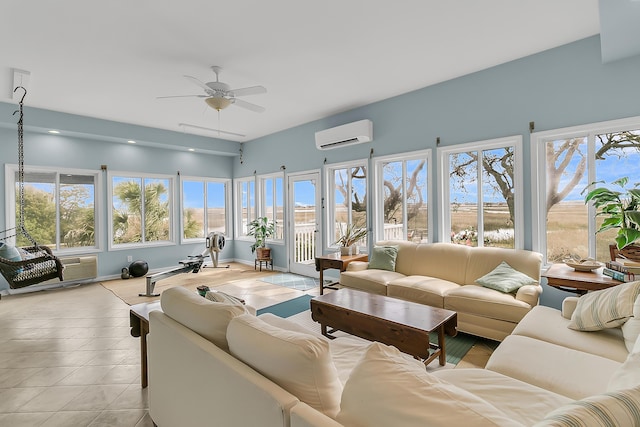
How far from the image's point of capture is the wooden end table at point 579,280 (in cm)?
244

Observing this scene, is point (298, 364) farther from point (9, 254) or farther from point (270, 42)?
point (9, 254)

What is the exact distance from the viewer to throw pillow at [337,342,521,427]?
743 mm

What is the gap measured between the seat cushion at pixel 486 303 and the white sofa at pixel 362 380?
20.4 inches

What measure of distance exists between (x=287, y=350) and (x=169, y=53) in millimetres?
3340

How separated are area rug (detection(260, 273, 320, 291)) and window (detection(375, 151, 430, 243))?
4.80 ft

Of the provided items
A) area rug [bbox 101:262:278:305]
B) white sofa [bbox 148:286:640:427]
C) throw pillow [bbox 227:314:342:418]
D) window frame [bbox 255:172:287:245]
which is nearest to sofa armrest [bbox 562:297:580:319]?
white sofa [bbox 148:286:640:427]

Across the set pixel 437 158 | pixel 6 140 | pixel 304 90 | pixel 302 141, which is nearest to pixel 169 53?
pixel 304 90

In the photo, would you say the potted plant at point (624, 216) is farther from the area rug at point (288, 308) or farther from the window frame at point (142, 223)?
the window frame at point (142, 223)

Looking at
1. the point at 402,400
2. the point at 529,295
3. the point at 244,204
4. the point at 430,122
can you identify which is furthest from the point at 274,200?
the point at 402,400

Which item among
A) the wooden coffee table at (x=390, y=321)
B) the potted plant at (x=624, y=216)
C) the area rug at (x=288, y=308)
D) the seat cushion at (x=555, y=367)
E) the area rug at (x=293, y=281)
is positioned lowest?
the area rug at (x=288, y=308)

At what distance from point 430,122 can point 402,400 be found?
4.06 metres

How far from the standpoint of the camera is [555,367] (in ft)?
5.19

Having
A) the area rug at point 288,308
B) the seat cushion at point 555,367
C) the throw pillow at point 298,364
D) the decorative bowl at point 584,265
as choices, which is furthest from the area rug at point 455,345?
the throw pillow at point 298,364

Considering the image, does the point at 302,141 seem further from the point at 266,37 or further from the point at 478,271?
the point at 478,271
